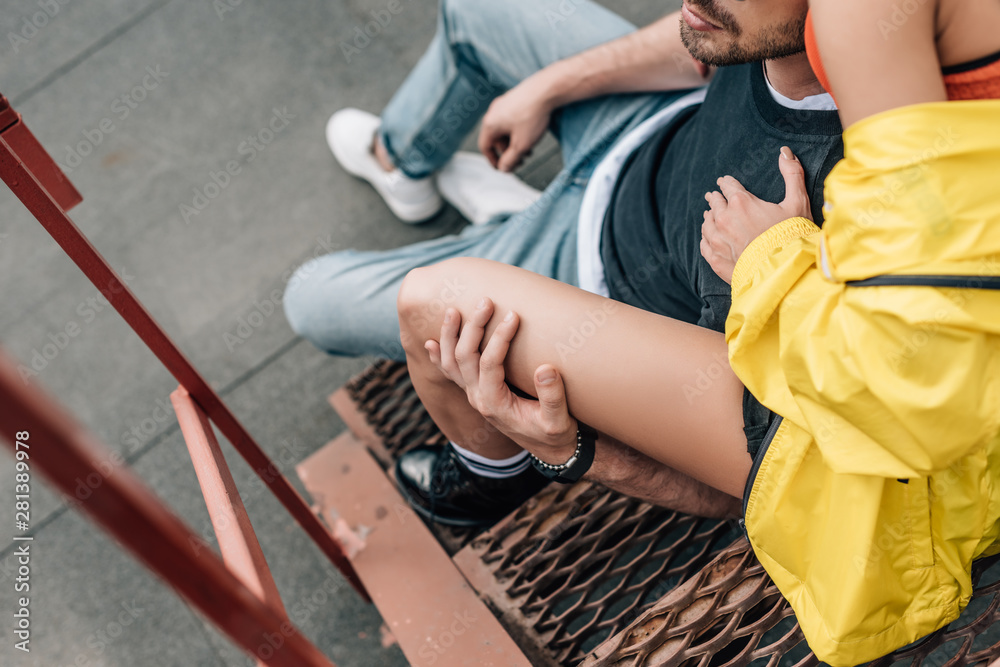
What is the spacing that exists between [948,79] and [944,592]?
2.05 ft

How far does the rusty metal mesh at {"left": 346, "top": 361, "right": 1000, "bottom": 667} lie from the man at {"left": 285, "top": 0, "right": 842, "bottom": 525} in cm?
10

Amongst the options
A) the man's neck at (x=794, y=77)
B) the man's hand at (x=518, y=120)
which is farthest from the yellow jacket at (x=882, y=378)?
the man's hand at (x=518, y=120)

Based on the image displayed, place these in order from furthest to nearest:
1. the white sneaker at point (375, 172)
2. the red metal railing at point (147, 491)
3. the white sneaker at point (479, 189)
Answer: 1. the white sneaker at point (375, 172)
2. the white sneaker at point (479, 189)
3. the red metal railing at point (147, 491)

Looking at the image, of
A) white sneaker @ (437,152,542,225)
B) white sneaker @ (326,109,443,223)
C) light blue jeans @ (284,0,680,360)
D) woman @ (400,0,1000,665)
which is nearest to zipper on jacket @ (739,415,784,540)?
woman @ (400,0,1000,665)

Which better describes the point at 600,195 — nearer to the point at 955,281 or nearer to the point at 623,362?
the point at 623,362

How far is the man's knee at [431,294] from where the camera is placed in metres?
1.16

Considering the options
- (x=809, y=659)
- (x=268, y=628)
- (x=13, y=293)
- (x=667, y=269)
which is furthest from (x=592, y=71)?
(x=13, y=293)

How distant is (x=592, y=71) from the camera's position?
154cm

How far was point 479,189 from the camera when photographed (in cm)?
216

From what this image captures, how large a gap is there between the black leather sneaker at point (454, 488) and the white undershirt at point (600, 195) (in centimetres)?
41

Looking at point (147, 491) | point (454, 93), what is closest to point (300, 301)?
point (454, 93)

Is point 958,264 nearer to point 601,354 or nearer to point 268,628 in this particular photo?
point 601,354

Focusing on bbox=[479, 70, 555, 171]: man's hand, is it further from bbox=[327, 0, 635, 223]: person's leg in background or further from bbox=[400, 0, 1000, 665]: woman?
bbox=[400, 0, 1000, 665]: woman

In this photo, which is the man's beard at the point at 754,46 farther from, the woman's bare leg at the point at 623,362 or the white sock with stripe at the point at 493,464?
the white sock with stripe at the point at 493,464
